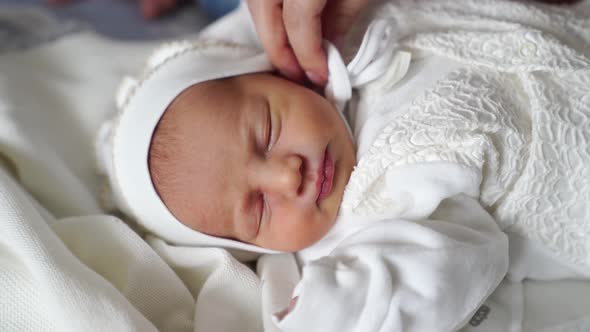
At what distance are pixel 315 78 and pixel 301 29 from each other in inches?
5.2

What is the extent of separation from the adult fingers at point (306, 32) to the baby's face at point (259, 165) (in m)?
0.06

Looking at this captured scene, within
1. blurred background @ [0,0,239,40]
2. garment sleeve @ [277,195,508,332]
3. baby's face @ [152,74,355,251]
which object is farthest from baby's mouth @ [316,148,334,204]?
blurred background @ [0,0,239,40]

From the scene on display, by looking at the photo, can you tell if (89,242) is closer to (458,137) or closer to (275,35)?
(275,35)

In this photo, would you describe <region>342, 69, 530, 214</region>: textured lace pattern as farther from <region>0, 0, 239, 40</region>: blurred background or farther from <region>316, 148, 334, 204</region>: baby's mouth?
<region>0, 0, 239, 40</region>: blurred background

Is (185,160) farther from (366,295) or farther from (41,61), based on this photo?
(41,61)

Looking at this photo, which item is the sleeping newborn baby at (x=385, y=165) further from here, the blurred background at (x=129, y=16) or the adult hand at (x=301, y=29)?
the blurred background at (x=129, y=16)

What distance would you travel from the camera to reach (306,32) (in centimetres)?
104

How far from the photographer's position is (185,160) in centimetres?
107

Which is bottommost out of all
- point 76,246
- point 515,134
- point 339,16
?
point 76,246

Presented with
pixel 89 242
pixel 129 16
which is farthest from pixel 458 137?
pixel 129 16

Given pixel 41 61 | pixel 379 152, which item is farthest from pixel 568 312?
pixel 41 61

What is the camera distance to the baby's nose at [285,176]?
39.2 inches

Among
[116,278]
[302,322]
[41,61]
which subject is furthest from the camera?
[41,61]

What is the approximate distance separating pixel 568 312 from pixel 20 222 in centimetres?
90
